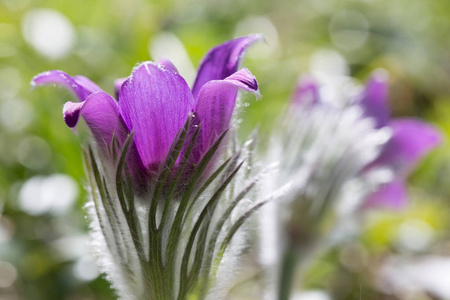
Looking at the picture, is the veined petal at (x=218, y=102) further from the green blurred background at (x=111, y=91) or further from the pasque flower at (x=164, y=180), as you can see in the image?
the green blurred background at (x=111, y=91)

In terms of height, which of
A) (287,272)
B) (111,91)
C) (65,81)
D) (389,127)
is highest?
(111,91)

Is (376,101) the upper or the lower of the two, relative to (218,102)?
upper

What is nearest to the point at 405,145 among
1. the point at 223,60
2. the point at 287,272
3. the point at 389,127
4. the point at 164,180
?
the point at 389,127

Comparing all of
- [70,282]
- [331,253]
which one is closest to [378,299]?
[331,253]

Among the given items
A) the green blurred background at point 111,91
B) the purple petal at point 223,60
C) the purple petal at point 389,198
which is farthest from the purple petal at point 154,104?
the purple petal at point 389,198

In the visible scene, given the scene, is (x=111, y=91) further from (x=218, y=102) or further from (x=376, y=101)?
(x=218, y=102)

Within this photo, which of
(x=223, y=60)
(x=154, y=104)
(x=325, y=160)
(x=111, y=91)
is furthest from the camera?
(x=111, y=91)
